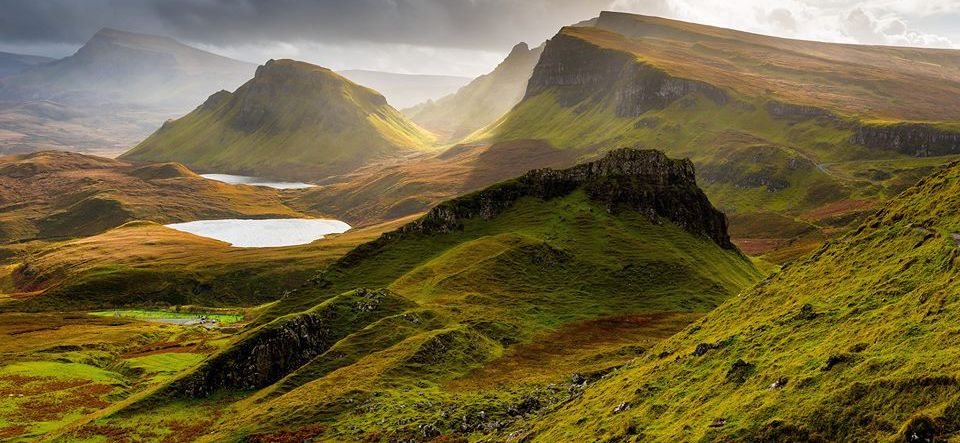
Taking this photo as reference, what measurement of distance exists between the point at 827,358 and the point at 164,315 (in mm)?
172972

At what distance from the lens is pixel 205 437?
56.6 metres

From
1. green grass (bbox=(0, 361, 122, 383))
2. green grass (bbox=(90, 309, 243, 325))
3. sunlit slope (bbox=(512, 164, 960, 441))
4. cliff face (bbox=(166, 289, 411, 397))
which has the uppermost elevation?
sunlit slope (bbox=(512, 164, 960, 441))

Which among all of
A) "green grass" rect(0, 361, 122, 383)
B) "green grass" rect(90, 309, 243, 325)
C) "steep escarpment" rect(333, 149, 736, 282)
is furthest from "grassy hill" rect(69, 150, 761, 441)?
"green grass" rect(90, 309, 243, 325)

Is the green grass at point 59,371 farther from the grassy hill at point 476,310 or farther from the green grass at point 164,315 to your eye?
the green grass at point 164,315

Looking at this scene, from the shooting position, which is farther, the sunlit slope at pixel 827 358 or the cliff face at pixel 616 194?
the cliff face at pixel 616 194

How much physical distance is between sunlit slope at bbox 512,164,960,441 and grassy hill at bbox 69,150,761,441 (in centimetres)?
1563

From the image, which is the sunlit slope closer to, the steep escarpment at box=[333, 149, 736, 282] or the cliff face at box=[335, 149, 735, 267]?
the cliff face at box=[335, 149, 735, 267]

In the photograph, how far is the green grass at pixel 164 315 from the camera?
159450 mm

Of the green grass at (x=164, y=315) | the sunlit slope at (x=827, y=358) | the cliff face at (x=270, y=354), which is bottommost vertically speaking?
the green grass at (x=164, y=315)

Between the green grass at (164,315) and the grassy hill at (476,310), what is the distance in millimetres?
67027

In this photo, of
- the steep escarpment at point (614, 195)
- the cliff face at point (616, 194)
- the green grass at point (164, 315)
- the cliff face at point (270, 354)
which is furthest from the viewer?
the green grass at point (164, 315)

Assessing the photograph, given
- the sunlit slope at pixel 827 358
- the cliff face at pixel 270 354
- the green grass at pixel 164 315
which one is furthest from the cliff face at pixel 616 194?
the sunlit slope at pixel 827 358

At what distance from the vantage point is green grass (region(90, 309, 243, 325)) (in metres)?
159

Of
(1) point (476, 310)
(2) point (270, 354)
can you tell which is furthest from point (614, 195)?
(2) point (270, 354)
